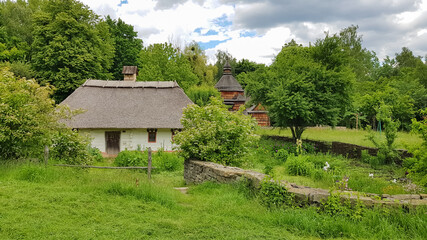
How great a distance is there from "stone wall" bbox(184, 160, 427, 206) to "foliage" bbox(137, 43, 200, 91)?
25.7m

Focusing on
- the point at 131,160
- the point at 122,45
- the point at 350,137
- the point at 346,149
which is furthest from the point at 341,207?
the point at 122,45

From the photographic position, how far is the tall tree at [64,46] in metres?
29.2

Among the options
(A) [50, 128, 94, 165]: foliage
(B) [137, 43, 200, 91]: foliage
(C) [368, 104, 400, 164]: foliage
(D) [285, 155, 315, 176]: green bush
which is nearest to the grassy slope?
(A) [50, 128, 94, 165]: foliage

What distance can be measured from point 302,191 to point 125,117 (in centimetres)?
1722

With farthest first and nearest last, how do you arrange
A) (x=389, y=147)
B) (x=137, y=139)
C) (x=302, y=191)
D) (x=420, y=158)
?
(x=137, y=139)
(x=389, y=147)
(x=420, y=158)
(x=302, y=191)

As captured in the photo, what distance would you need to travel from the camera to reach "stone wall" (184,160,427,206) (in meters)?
5.87

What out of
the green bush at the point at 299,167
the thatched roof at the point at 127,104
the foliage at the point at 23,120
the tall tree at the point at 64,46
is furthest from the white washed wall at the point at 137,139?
the tall tree at the point at 64,46

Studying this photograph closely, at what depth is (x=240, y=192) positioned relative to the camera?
7.60m

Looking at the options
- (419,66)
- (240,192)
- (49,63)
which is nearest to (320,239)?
(240,192)

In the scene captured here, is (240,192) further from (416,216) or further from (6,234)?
(6,234)

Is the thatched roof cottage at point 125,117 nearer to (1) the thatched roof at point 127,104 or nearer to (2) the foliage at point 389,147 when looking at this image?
(1) the thatched roof at point 127,104

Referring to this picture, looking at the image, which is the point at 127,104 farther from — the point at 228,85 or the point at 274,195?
the point at 228,85

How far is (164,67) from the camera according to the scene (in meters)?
35.7

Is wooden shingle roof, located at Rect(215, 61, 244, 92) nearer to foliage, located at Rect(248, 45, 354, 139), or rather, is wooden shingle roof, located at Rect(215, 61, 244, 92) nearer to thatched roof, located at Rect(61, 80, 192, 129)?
thatched roof, located at Rect(61, 80, 192, 129)
